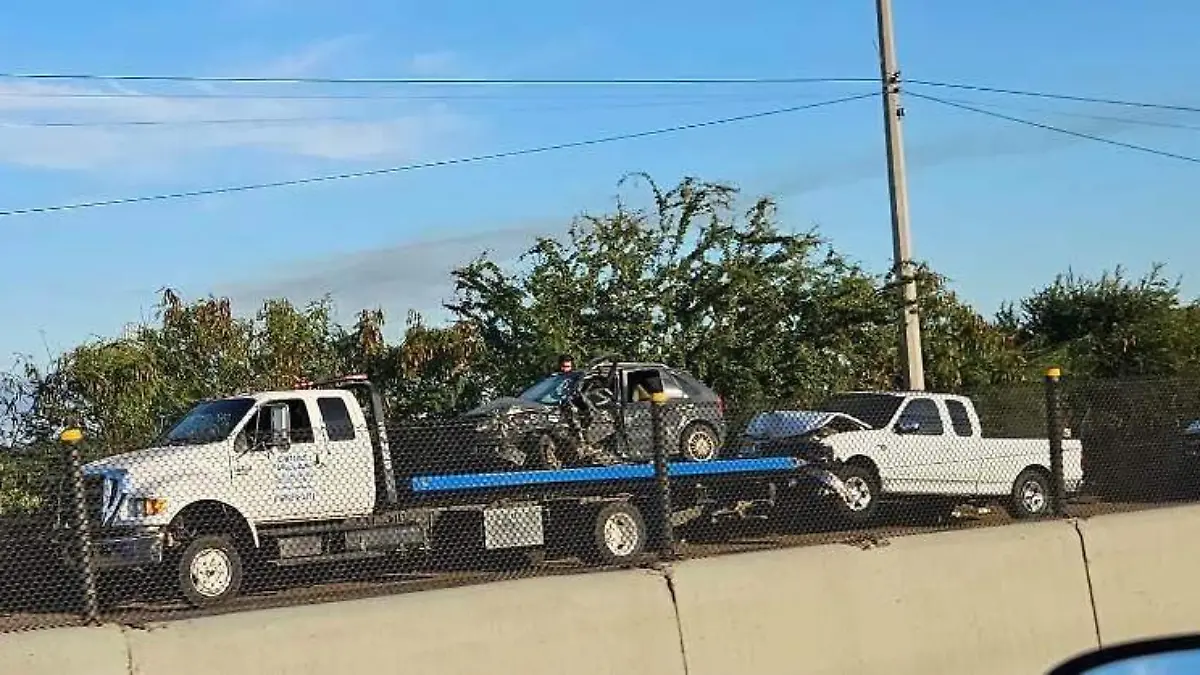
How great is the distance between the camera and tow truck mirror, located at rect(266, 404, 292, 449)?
15.1 m

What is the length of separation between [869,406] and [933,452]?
0.95 metres

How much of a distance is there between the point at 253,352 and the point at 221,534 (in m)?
14.7

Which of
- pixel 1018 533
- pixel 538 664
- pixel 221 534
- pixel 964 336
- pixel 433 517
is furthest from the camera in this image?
pixel 964 336

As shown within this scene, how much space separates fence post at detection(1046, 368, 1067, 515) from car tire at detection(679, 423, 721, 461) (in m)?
5.70

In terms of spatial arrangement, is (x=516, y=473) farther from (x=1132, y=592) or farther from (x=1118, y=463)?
(x=1132, y=592)

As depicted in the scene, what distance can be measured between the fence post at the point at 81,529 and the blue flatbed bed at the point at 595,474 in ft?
22.2

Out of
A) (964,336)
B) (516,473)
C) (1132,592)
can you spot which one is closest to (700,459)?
(516,473)

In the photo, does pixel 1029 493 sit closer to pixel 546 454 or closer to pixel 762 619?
pixel 546 454

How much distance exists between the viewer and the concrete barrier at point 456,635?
642cm

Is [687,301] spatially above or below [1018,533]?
above

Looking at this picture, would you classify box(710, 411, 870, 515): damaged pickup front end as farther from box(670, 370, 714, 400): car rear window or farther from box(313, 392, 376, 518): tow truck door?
box(313, 392, 376, 518): tow truck door

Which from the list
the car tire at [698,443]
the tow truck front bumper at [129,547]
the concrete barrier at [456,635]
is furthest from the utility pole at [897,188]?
the concrete barrier at [456,635]

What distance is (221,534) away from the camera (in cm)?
1421

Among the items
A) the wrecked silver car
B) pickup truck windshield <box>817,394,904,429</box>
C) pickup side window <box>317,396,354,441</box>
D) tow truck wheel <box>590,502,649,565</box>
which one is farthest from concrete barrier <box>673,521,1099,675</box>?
pickup truck windshield <box>817,394,904,429</box>
